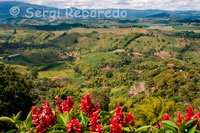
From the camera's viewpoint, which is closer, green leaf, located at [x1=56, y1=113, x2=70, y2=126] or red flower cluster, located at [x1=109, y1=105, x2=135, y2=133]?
red flower cluster, located at [x1=109, y1=105, x2=135, y2=133]

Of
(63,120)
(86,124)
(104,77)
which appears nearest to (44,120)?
(63,120)

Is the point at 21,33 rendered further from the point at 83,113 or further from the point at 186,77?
the point at 83,113

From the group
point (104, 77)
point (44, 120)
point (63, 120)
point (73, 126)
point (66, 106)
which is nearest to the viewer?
point (73, 126)

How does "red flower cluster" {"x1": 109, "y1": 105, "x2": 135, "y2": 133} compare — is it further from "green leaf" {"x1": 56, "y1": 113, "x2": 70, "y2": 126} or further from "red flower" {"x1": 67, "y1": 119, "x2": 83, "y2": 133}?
"green leaf" {"x1": 56, "y1": 113, "x2": 70, "y2": 126}

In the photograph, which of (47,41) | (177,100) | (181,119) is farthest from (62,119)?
(47,41)

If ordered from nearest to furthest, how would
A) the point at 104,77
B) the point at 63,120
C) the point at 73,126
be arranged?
the point at 73,126 → the point at 63,120 → the point at 104,77

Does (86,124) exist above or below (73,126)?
below

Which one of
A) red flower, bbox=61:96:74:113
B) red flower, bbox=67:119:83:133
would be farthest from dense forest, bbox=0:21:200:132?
red flower, bbox=67:119:83:133

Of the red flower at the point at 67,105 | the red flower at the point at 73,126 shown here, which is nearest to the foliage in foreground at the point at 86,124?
the red flower at the point at 73,126

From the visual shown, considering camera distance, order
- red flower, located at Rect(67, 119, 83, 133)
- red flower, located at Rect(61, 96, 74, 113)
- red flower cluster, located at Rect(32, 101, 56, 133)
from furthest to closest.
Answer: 1. red flower, located at Rect(61, 96, 74, 113)
2. red flower cluster, located at Rect(32, 101, 56, 133)
3. red flower, located at Rect(67, 119, 83, 133)

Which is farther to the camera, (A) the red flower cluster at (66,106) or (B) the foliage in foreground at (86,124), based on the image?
(A) the red flower cluster at (66,106)

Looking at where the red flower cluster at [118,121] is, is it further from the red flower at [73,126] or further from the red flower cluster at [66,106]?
the red flower cluster at [66,106]

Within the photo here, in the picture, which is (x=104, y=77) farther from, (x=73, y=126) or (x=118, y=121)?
(x=73, y=126)

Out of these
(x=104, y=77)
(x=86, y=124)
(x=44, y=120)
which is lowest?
(x=104, y=77)
